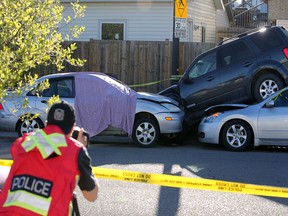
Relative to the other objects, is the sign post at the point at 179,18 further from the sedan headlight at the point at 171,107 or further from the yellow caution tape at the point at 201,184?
the yellow caution tape at the point at 201,184

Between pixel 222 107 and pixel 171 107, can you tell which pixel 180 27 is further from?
pixel 222 107

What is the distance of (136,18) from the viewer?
60.5 feet

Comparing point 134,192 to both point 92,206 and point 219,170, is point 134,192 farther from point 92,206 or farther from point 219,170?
point 219,170

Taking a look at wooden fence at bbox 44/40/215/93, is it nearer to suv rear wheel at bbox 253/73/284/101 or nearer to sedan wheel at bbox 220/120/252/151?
suv rear wheel at bbox 253/73/284/101

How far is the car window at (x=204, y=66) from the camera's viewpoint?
35.7ft

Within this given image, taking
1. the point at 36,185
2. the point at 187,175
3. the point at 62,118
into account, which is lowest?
the point at 187,175

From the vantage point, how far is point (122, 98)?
10.1 meters

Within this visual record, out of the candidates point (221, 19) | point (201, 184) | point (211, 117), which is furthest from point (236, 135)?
point (221, 19)

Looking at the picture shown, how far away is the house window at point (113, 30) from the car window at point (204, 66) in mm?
8229

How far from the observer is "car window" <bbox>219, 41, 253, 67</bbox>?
10.5 metres

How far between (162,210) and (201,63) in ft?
19.7

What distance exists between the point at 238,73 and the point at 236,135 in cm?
159

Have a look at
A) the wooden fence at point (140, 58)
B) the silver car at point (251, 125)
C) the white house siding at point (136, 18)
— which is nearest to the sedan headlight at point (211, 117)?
the silver car at point (251, 125)

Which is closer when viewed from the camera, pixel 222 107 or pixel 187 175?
pixel 187 175
